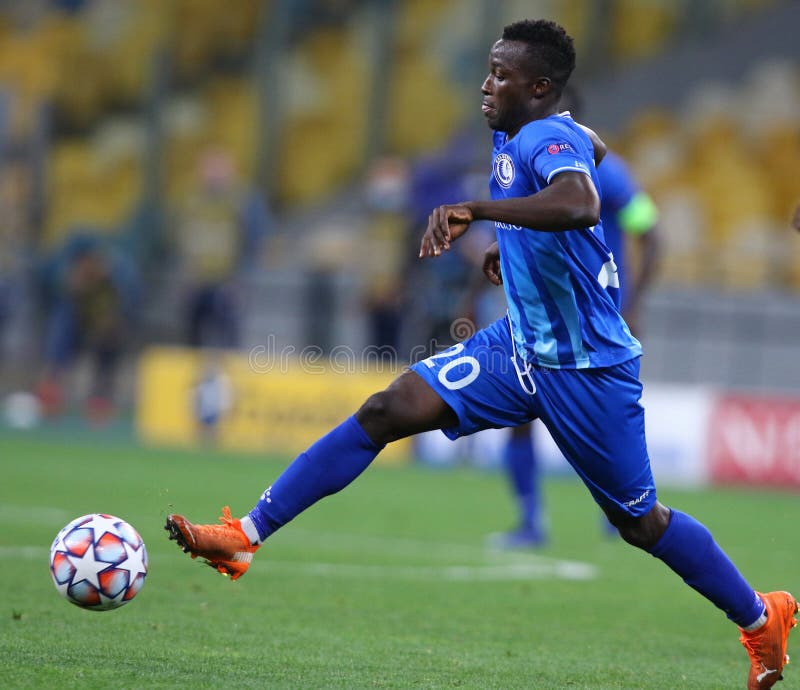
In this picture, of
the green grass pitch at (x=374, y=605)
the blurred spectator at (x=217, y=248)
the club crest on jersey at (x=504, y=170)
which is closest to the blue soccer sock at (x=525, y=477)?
the green grass pitch at (x=374, y=605)

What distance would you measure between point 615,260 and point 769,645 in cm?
309

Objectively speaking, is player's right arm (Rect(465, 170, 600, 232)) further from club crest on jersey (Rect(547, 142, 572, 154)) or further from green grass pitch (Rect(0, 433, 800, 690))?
green grass pitch (Rect(0, 433, 800, 690))

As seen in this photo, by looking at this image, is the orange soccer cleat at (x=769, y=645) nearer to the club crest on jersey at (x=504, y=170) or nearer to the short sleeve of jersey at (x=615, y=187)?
the club crest on jersey at (x=504, y=170)

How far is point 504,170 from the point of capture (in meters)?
5.12

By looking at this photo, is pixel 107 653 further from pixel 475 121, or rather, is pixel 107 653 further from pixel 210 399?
pixel 475 121

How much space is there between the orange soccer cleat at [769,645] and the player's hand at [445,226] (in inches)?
70.2

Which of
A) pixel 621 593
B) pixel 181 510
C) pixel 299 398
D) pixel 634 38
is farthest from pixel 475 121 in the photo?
pixel 621 593

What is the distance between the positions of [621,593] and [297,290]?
12.1m

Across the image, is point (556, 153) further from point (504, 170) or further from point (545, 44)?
point (545, 44)

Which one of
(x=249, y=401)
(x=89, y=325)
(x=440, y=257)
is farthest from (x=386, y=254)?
(x=89, y=325)

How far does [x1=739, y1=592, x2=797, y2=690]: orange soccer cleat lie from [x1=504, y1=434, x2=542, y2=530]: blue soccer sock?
13.2 feet

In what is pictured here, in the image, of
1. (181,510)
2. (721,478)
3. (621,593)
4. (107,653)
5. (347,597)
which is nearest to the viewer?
(107,653)

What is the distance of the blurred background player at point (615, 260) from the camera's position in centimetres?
823

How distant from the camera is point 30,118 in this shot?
20109mm
